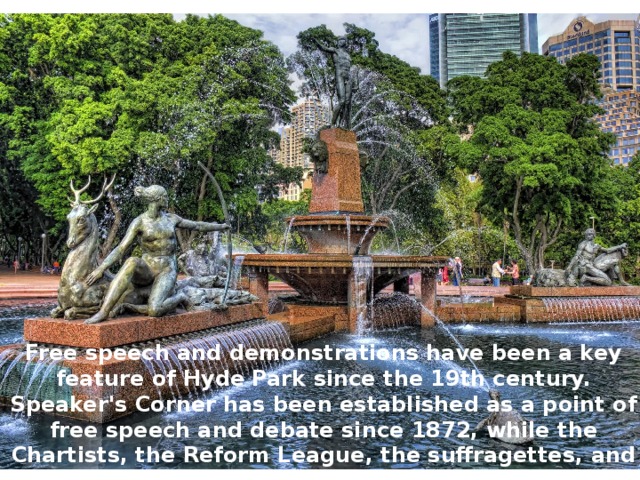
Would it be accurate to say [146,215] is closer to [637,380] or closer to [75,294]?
[75,294]

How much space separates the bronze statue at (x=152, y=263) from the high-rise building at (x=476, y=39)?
127410 mm

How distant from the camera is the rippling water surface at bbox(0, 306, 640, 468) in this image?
5.11 metres

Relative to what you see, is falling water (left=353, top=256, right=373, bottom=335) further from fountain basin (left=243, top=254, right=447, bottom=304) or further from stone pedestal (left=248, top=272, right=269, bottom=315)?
stone pedestal (left=248, top=272, right=269, bottom=315)

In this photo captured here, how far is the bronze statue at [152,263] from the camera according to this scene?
21.5ft

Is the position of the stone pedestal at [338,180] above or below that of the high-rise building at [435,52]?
below

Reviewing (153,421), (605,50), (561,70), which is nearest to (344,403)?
(153,421)

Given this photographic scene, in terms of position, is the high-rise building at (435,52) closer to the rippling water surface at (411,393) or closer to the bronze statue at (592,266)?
the bronze statue at (592,266)

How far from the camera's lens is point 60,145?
2392cm

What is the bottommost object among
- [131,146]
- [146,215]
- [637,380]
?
[637,380]

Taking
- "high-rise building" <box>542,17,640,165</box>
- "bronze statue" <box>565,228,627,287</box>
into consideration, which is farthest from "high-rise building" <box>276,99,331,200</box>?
"high-rise building" <box>542,17,640,165</box>

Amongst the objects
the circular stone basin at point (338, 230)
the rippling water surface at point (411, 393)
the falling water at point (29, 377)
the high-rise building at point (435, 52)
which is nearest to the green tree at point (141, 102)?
the circular stone basin at point (338, 230)

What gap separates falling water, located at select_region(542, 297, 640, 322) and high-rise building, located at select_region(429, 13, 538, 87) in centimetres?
11892

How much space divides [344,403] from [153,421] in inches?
83.1

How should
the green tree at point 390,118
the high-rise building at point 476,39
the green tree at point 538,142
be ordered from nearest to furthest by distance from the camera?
the green tree at point 538,142, the green tree at point 390,118, the high-rise building at point 476,39
